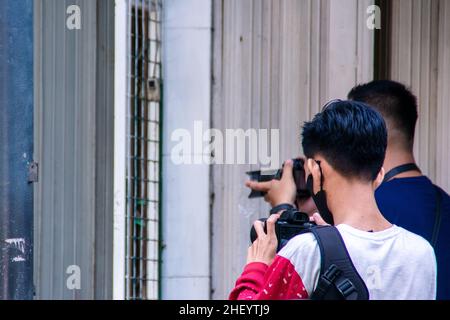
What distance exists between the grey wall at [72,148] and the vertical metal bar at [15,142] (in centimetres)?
190

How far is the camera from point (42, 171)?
5.94m

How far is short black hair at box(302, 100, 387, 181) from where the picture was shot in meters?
3.78

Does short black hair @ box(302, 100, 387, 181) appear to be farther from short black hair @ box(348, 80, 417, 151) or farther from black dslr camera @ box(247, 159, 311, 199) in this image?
short black hair @ box(348, 80, 417, 151)

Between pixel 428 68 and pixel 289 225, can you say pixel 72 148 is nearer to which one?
pixel 428 68

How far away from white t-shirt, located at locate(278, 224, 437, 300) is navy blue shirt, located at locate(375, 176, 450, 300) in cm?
95

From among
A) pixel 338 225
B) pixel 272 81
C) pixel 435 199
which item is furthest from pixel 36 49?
pixel 338 225

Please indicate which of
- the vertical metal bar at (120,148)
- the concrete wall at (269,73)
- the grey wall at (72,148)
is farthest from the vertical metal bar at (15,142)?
the vertical metal bar at (120,148)

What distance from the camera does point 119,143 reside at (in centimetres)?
718

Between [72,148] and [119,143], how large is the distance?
94 cm

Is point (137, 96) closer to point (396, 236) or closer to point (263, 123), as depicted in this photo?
point (263, 123)

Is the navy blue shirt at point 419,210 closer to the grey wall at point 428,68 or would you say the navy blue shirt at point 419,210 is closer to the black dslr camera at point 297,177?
the black dslr camera at point 297,177

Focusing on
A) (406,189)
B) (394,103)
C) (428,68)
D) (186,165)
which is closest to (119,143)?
(186,165)

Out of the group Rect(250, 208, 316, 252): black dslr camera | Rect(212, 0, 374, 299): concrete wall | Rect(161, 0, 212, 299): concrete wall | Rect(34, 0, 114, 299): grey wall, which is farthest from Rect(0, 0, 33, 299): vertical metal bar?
Rect(161, 0, 212, 299): concrete wall

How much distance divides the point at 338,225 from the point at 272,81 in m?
3.14
